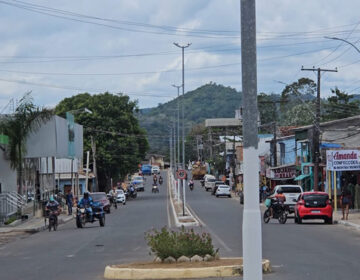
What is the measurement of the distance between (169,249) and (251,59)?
26.9ft

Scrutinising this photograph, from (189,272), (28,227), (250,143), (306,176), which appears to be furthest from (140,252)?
(306,176)

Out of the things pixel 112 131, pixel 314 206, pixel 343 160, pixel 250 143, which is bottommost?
pixel 314 206

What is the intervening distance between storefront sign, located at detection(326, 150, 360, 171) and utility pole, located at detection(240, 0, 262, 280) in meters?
33.0

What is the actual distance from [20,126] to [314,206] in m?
17.8

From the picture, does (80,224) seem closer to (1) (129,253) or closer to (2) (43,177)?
(1) (129,253)

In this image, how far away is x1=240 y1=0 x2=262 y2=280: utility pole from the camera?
313 inches

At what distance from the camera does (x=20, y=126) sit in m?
41.1

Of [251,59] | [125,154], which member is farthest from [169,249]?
[125,154]

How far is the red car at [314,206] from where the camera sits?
3300 centimetres

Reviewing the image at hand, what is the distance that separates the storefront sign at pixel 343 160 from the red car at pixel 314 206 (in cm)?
725

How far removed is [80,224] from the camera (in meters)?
33.8

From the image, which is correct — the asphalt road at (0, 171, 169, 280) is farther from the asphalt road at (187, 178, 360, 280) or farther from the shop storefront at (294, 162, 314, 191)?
the shop storefront at (294, 162, 314, 191)

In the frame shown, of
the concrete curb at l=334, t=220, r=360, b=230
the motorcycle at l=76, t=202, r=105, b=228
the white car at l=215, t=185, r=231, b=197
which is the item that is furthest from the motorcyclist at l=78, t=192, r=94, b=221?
the white car at l=215, t=185, r=231, b=197

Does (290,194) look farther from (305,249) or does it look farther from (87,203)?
(305,249)
